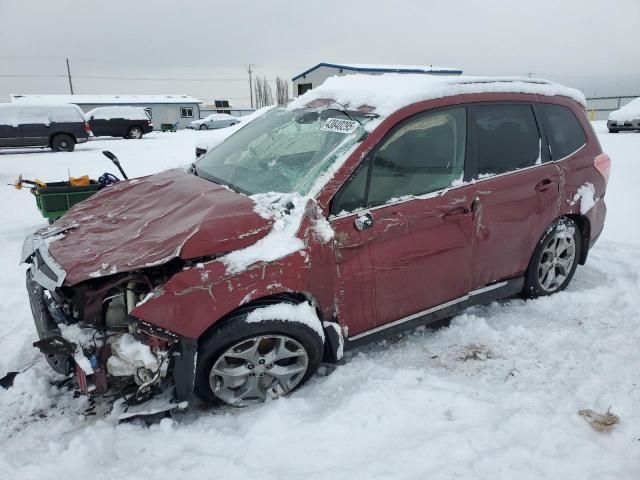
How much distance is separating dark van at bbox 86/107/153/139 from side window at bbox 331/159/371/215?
2402cm

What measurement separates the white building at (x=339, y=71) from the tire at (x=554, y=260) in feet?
68.8

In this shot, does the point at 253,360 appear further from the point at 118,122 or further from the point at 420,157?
the point at 118,122

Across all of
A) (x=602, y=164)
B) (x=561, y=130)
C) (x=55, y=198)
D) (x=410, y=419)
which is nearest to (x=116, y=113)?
(x=55, y=198)

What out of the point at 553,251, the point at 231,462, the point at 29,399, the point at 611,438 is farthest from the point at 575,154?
the point at 29,399

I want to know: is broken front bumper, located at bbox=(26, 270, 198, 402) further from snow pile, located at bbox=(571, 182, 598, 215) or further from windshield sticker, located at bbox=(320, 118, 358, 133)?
snow pile, located at bbox=(571, 182, 598, 215)

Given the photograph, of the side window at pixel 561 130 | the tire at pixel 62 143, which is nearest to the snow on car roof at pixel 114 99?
the tire at pixel 62 143

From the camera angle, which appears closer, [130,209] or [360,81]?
[130,209]

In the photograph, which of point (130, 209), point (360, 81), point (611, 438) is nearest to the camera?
point (611, 438)

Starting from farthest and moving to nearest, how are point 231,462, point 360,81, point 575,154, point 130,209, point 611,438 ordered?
point 575,154, point 360,81, point 130,209, point 611,438, point 231,462

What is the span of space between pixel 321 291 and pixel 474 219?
1.25 metres

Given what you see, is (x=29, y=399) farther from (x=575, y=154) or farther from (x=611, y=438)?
(x=575, y=154)

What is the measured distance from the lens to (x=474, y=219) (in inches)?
125

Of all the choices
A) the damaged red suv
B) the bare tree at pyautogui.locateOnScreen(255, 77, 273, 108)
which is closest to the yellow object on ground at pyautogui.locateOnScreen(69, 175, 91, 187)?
the damaged red suv

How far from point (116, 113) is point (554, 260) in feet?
79.9
